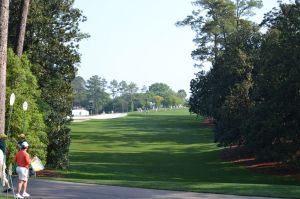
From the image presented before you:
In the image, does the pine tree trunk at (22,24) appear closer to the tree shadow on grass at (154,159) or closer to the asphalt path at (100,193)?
the asphalt path at (100,193)

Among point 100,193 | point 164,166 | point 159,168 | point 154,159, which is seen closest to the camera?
point 100,193

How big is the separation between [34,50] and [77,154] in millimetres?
16851

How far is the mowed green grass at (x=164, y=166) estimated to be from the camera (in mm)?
18984

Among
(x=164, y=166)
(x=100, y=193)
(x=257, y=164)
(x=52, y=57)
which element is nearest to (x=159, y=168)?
(x=164, y=166)

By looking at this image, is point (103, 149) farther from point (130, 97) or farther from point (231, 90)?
point (130, 97)

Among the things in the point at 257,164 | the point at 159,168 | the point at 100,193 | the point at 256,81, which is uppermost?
the point at 256,81

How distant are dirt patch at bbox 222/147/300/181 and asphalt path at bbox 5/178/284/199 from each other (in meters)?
14.2

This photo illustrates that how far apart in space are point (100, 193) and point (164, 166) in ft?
66.9

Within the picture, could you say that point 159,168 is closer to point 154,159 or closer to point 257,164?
point 154,159

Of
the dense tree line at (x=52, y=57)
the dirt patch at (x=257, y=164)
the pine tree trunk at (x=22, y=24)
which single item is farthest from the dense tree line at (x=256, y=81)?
the pine tree trunk at (x=22, y=24)

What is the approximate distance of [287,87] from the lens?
1198 inches

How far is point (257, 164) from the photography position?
1449 inches

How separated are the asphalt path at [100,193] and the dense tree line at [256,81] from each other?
1498cm

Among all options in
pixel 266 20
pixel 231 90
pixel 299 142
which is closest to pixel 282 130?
pixel 299 142
